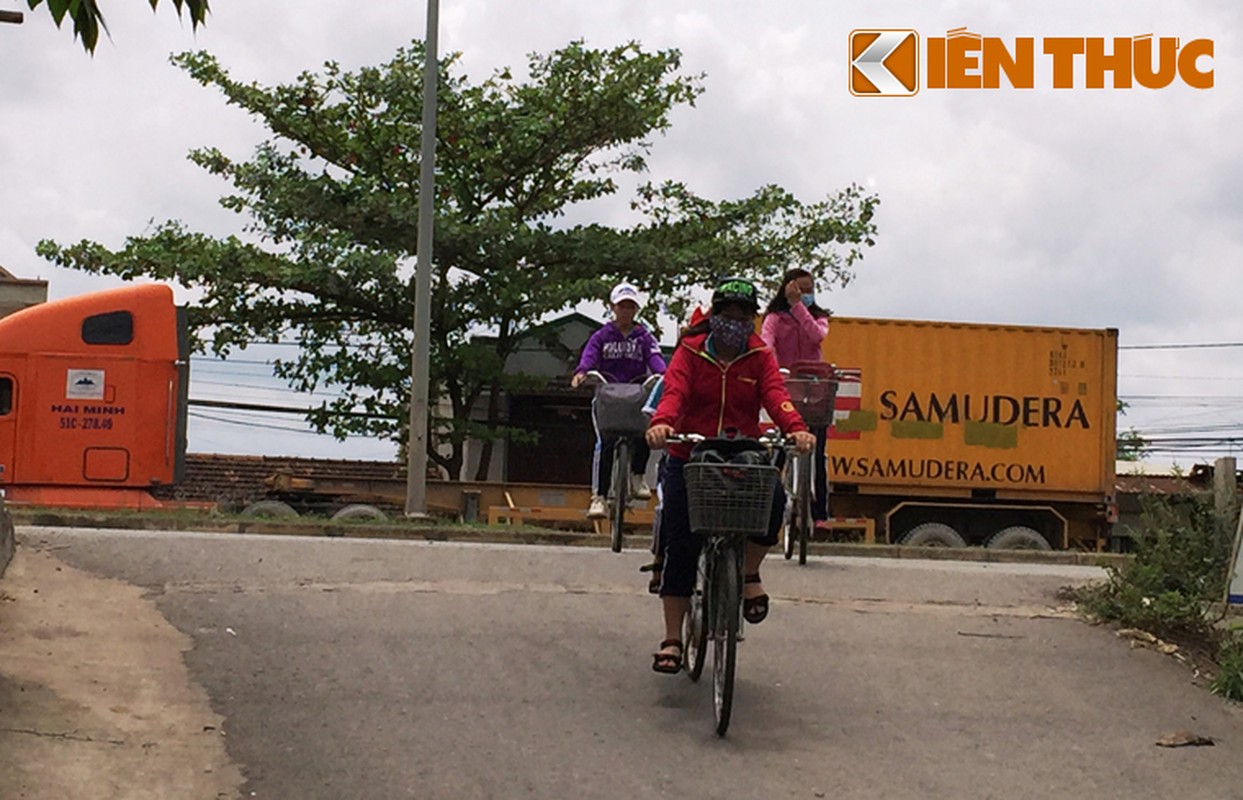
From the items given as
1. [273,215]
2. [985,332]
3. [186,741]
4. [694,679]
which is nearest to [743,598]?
[694,679]

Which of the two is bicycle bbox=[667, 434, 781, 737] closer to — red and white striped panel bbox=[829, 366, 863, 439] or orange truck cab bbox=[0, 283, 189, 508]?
red and white striped panel bbox=[829, 366, 863, 439]

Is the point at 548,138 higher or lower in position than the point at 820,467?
higher

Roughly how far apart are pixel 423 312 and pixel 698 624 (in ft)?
49.5

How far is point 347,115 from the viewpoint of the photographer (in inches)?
1162

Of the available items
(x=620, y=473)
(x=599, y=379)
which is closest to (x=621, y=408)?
(x=599, y=379)

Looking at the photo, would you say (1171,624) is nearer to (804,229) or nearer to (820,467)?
(820,467)

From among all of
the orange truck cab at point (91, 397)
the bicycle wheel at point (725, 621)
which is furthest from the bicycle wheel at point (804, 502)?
the orange truck cab at point (91, 397)

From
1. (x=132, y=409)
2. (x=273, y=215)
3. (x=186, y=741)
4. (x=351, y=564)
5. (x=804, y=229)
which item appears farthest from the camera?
(x=804, y=229)

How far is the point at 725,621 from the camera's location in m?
7.28

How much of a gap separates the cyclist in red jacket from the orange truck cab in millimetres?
14639

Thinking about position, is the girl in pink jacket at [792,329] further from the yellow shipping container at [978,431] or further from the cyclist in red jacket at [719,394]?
the yellow shipping container at [978,431]

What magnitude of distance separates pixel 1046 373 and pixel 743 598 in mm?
19710

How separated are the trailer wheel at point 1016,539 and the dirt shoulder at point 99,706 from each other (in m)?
17.9

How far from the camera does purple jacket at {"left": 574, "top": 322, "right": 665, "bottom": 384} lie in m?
11.4
